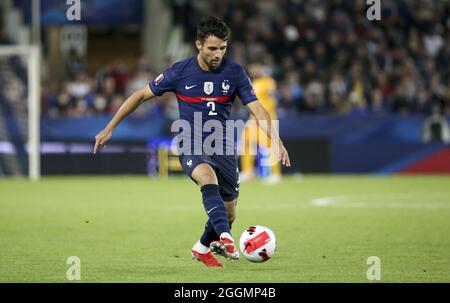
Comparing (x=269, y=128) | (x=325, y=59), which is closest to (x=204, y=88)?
(x=269, y=128)

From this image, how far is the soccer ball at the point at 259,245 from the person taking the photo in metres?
9.35

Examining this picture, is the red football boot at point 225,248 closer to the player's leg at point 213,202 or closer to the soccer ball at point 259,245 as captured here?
the player's leg at point 213,202

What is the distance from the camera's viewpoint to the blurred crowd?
25.0m

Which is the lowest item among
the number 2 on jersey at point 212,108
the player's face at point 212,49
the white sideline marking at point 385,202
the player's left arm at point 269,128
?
the white sideline marking at point 385,202

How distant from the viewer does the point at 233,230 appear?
501 inches

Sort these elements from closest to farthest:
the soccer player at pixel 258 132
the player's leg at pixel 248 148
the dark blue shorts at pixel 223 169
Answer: the dark blue shorts at pixel 223 169
the soccer player at pixel 258 132
the player's leg at pixel 248 148

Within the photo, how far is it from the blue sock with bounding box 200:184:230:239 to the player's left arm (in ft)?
2.08

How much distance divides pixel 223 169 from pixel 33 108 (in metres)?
13.9

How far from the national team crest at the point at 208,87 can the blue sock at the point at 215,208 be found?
842 millimetres

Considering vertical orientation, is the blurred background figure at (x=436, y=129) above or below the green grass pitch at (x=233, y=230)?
above

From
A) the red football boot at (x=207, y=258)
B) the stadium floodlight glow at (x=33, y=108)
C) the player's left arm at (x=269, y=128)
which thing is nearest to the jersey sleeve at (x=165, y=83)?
A: the player's left arm at (x=269, y=128)

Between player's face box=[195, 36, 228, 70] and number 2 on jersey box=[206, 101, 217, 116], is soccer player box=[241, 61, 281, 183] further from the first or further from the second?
player's face box=[195, 36, 228, 70]

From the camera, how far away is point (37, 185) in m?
21.0
